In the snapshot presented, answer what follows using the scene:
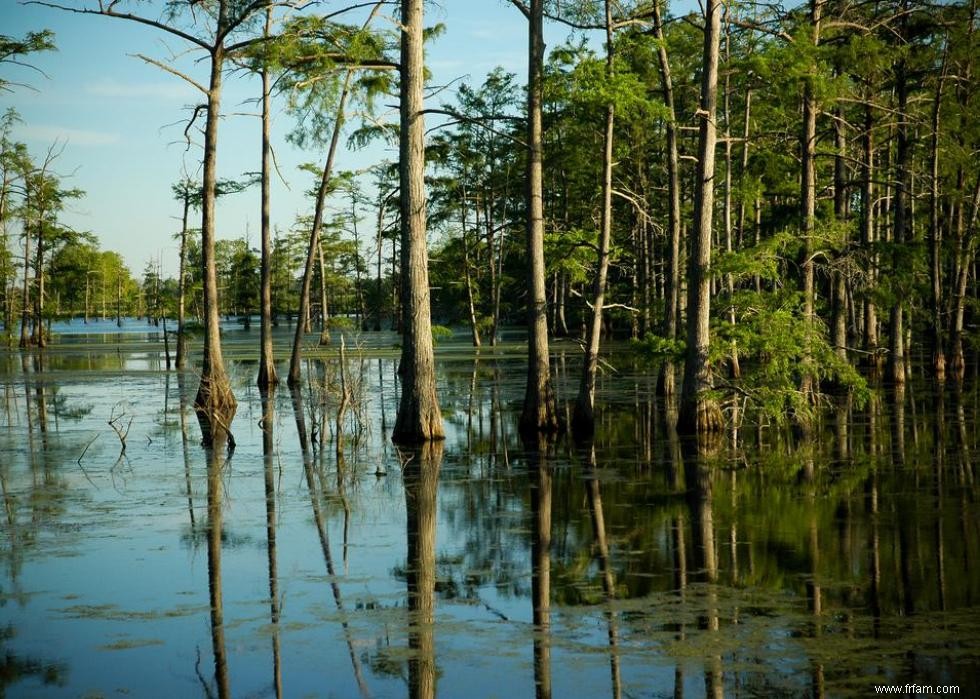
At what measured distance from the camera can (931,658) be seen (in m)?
6.09

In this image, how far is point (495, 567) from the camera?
886 centimetres

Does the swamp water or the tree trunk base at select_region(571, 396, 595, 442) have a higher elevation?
the tree trunk base at select_region(571, 396, 595, 442)

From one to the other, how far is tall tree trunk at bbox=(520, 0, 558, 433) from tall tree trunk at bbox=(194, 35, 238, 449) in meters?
6.97

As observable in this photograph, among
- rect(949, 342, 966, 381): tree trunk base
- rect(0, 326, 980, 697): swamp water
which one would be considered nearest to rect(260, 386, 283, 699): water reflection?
rect(0, 326, 980, 697): swamp water

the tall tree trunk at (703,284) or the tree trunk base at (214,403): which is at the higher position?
the tall tree trunk at (703,284)

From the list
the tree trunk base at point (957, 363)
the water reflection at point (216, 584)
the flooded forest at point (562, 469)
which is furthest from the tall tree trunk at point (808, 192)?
the water reflection at point (216, 584)

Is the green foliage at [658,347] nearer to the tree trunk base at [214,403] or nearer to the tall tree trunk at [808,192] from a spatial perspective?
the tall tree trunk at [808,192]

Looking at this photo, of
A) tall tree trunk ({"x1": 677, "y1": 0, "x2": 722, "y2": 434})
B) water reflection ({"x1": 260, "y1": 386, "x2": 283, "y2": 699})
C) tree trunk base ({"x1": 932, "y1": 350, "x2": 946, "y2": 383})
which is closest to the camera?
water reflection ({"x1": 260, "y1": 386, "x2": 283, "y2": 699})

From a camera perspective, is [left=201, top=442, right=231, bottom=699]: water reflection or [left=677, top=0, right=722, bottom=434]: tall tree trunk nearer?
[left=201, top=442, right=231, bottom=699]: water reflection

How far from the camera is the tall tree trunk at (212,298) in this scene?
22094 mm

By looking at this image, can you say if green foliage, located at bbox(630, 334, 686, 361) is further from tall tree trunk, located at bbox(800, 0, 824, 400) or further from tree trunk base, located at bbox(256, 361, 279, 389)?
tree trunk base, located at bbox(256, 361, 279, 389)

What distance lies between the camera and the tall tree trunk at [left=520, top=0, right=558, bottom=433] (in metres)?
17.4

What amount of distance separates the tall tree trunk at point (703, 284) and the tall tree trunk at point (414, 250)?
4.31 meters

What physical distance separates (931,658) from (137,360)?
44147 millimetres
